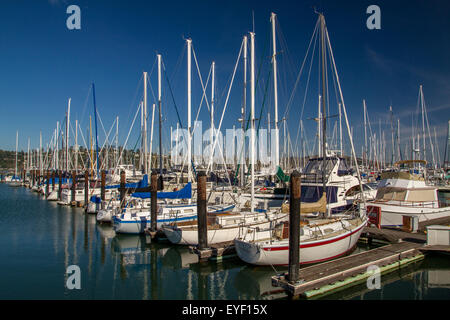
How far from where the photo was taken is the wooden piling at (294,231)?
1174 cm

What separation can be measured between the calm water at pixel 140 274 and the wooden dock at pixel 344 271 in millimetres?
418

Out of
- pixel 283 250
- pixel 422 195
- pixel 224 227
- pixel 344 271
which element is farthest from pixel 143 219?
pixel 422 195

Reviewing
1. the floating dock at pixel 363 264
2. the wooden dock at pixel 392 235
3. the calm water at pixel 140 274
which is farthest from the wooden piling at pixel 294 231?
the wooden dock at pixel 392 235

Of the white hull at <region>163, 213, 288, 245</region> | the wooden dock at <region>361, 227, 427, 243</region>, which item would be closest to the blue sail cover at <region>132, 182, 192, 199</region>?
the white hull at <region>163, 213, 288, 245</region>

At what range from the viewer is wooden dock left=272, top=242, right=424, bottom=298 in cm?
1166

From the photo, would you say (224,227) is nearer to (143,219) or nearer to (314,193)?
(143,219)

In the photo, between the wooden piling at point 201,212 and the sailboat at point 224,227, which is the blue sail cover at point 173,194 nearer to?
the sailboat at point 224,227

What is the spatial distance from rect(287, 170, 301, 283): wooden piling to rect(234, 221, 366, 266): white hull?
2.56 metres

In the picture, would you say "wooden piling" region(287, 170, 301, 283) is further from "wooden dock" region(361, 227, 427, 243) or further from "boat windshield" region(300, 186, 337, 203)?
"boat windshield" region(300, 186, 337, 203)

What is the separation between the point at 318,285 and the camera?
11898 mm

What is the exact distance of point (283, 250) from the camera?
1451 cm

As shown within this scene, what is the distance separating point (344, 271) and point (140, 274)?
966 cm
